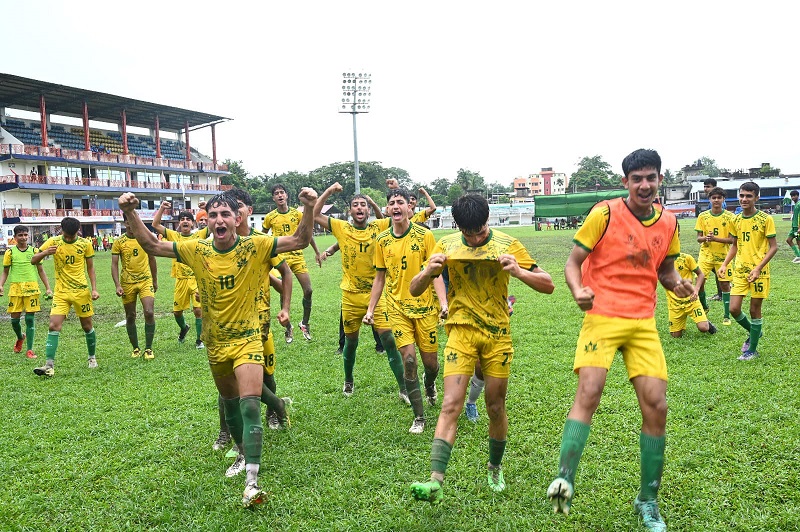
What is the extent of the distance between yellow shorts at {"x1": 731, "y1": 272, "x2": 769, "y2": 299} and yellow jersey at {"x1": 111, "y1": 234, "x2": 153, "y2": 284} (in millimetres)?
9302

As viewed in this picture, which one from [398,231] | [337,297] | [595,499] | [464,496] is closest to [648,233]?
[595,499]

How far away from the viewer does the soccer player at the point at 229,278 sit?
445 centimetres

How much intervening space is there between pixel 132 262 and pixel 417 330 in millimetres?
6026

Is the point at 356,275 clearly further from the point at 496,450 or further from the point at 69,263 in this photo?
the point at 69,263

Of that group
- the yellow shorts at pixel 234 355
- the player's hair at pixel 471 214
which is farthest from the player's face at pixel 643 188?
the yellow shorts at pixel 234 355

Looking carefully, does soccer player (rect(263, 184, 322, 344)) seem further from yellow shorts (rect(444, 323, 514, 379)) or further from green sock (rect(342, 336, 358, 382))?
yellow shorts (rect(444, 323, 514, 379))

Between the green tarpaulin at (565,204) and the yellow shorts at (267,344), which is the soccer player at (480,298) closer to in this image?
the yellow shorts at (267,344)

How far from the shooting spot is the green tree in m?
97.8

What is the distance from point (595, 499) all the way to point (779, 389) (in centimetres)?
348

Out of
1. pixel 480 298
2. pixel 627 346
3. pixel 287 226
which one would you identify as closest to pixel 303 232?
pixel 480 298

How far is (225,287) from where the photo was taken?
453 cm

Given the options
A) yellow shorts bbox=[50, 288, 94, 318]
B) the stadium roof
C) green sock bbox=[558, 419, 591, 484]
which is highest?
the stadium roof

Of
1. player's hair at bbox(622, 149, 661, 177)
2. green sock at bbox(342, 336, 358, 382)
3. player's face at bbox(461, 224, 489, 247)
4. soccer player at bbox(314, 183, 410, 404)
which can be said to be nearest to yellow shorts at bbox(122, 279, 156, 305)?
soccer player at bbox(314, 183, 410, 404)

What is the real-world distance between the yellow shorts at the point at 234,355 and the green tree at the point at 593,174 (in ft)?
311
